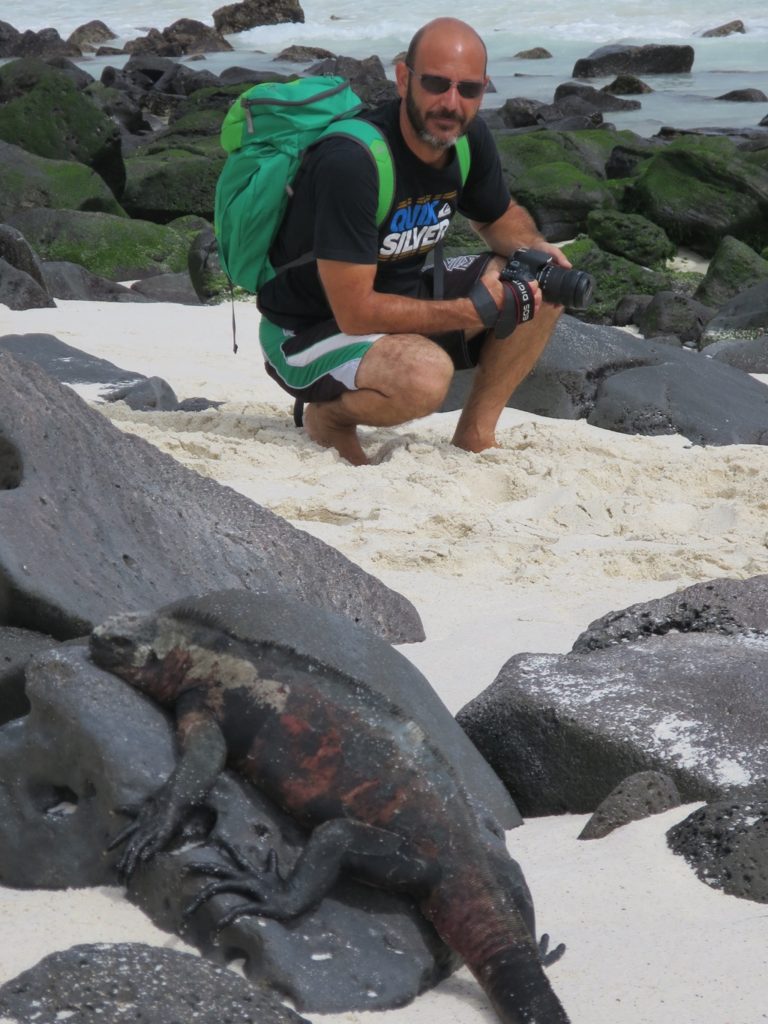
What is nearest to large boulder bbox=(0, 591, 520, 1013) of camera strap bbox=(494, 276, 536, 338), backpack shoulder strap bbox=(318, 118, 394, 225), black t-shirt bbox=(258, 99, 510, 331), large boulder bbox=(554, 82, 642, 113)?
black t-shirt bbox=(258, 99, 510, 331)

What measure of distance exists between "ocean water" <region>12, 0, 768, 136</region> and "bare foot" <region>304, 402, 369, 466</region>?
24.5 metres

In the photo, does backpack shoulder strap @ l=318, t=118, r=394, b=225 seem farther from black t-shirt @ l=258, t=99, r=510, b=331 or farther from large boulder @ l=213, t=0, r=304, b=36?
large boulder @ l=213, t=0, r=304, b=36

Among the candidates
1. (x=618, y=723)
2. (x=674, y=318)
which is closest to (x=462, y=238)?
(x=674, y=318)

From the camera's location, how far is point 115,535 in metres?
3.10

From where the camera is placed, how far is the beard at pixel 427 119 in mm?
4828

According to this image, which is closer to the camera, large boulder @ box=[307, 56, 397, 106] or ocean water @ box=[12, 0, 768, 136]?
large boulder @ box=[307, 56, 397, 106]

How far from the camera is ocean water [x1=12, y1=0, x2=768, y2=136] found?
104 ft

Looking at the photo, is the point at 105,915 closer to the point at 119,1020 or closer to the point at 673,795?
the point at 119,1020

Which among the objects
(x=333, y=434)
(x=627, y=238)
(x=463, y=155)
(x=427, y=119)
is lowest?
(x=627, y=238)

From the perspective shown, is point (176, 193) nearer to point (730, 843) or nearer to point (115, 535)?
point (115, 535)

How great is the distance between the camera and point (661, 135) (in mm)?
22406

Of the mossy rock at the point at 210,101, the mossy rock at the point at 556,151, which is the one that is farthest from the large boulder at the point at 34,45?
the mossy rock at the point at 556,151

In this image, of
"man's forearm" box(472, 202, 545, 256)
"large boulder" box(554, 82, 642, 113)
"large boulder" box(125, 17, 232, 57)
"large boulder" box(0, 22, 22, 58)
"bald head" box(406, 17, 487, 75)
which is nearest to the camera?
"bald head" box(406, 17, 487, 75)

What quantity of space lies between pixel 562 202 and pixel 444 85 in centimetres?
943
